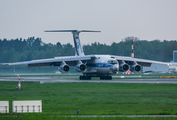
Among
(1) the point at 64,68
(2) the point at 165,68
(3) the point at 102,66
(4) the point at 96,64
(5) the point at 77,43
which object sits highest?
(5) the point at 77,43

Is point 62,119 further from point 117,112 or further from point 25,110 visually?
point 117,112

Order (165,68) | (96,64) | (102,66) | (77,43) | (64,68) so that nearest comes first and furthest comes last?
(102,66) < (64,68) < (96,64) < (77,43) < (165,68)

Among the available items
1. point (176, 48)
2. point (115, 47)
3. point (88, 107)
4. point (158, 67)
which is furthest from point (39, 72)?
point (88, 107)

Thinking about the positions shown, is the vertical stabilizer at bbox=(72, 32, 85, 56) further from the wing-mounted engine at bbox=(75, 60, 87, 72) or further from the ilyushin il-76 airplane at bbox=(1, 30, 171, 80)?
the wing-mounted engine at bbox=(75, 60, 87, 72)

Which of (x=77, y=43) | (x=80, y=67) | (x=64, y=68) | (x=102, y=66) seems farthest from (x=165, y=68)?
(x=64, y=68)

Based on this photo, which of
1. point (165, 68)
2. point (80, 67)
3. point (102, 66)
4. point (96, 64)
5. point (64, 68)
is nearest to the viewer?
point (102, 66)

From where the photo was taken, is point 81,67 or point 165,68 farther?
point 165,68

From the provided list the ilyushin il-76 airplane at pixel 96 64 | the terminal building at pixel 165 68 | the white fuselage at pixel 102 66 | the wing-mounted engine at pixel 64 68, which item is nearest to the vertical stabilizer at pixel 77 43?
the ilyushin il-76 airplane at pixel 96 64

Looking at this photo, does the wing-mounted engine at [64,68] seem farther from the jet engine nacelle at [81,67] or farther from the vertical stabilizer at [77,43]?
the vertical stabilizer at [77,43]

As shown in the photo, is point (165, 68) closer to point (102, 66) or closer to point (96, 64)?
point (96, 64)

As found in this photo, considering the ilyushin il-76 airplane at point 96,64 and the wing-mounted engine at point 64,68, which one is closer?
the ilyushin il-76 airplane at point 96,64

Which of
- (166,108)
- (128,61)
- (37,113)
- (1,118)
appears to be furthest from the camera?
(128,61)

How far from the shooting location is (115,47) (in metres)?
94.0

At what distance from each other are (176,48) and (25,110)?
80.7 metres
